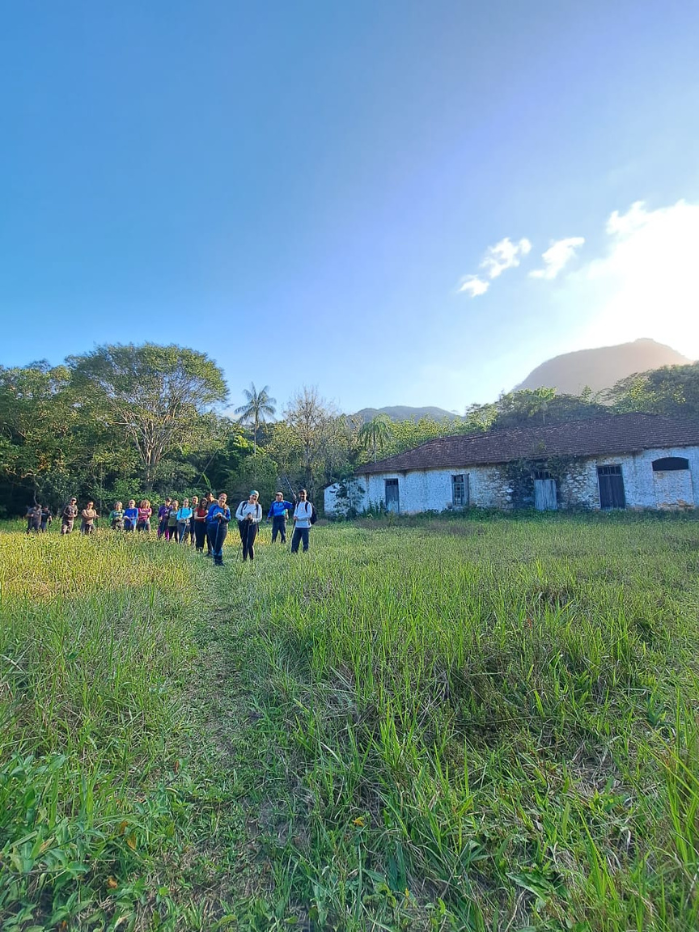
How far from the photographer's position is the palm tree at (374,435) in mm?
26438

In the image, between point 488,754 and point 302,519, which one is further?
point 302,519

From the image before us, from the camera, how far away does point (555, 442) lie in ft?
58.9

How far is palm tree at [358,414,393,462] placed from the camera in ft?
86.7

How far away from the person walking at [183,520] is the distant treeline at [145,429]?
11338 millimetres

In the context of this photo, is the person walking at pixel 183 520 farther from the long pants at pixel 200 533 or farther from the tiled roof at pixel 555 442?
the tiled roof at pixel 555 442

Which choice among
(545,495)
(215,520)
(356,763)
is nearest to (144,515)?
(215,520)

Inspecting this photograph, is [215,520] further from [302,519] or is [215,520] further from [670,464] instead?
[670,464]

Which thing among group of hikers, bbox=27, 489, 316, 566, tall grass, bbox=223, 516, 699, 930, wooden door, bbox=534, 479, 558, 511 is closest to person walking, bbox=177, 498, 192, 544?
group of hikers, bbox=27, 489, 316, 566

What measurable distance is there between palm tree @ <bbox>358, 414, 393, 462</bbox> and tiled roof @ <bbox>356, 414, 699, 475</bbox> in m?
4.61

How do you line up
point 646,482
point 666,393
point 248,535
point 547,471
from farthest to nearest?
point 666,393, point 547,471, point 646,482, point 248,535

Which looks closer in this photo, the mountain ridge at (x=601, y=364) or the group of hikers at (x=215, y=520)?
the group of hikers at (x=215, y=520)

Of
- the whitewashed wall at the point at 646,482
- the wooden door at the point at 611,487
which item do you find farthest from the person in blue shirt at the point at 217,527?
the wooden door at the point at 611,487

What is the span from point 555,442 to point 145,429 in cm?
2240

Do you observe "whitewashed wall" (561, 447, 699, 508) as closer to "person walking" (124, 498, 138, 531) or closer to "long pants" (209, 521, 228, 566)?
"long pants" (209, 521, 228, 566)
